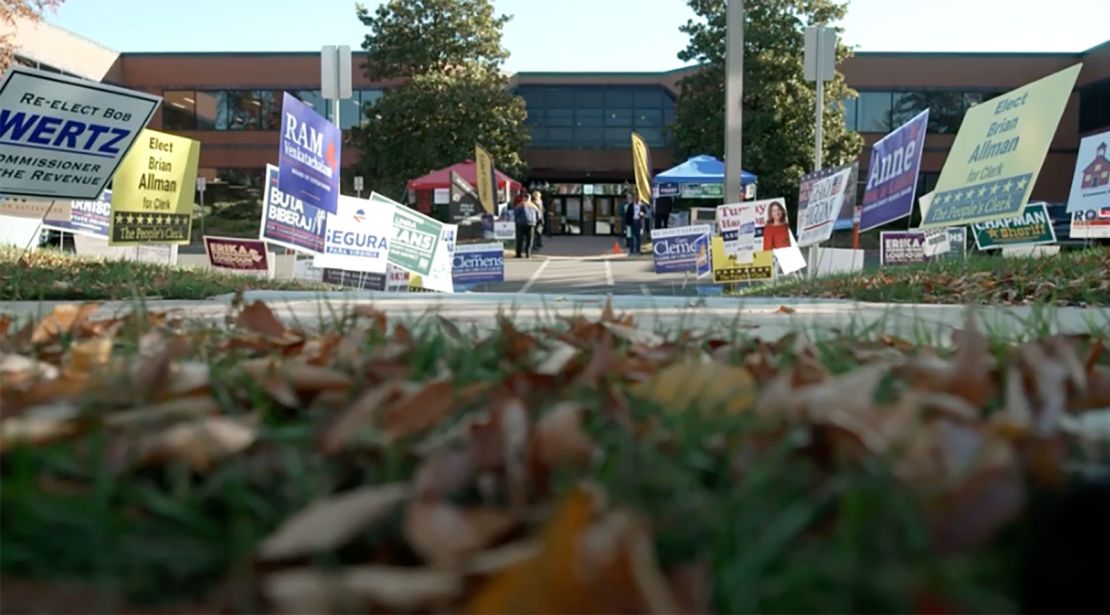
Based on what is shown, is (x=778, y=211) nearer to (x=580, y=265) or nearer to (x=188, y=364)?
(x=580, y=265)

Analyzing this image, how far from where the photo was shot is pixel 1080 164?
62.4 ft

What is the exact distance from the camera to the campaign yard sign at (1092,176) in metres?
17.8

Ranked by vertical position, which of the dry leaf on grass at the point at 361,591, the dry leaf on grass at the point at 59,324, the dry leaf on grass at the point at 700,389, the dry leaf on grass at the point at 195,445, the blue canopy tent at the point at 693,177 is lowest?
the dry leaf on grass at the point at 361,591

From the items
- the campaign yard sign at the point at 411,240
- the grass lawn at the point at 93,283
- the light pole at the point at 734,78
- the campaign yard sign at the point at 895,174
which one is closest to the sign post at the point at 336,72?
the campaign yard sign at the point at 411,240

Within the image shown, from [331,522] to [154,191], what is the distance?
44.7 feet

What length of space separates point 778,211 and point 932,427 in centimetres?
1504

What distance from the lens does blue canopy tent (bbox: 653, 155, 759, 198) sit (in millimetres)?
32438

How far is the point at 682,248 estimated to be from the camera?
18.8 metres

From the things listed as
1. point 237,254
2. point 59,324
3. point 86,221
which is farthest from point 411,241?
point 59,324

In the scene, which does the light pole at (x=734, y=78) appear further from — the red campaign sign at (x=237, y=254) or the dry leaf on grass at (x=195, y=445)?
the dry leaf on grass at (x=195, y=445)

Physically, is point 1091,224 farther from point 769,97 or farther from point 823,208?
point 769,97

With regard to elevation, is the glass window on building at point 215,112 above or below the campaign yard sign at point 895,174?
above

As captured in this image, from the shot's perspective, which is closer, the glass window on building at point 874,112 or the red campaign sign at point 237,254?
the red campaign sign at point 237,254

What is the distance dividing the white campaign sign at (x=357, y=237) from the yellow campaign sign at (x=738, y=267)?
5474 mm
